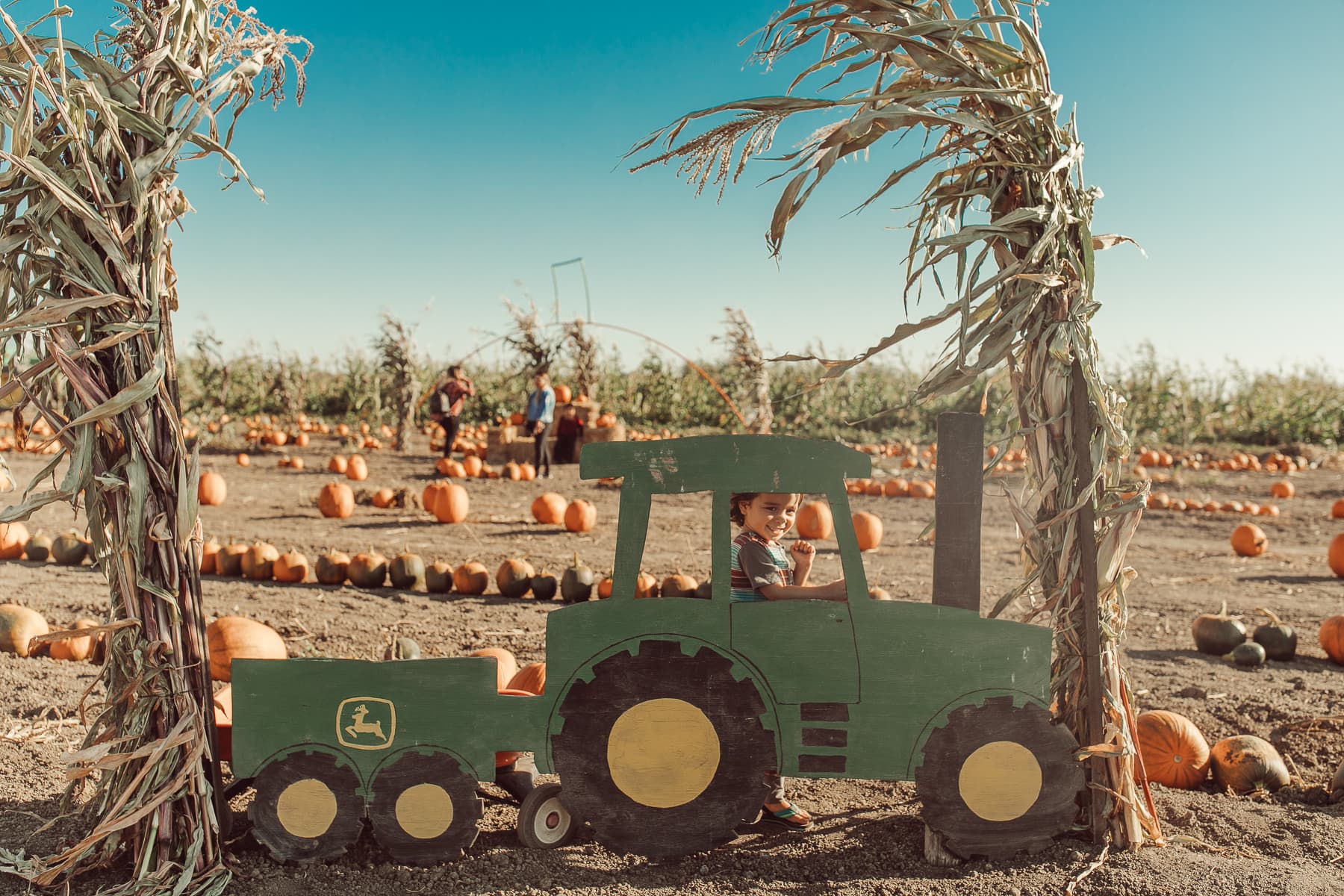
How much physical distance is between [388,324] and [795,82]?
16.9m

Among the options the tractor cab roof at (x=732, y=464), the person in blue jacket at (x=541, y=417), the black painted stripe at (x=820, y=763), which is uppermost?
the person in blue jacket at (x=541, y=417)

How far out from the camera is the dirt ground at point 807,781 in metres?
2.79

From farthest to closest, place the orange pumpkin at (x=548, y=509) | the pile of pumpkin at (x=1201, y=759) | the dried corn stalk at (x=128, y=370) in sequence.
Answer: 1. the orange pumpkin at (x=548, y=509)
2. the pile of pumpkin at (x=1201, y=759)
3. the dried corn stalk at (x=128, y=370)

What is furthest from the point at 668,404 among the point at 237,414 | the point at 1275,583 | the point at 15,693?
the point at 15,693

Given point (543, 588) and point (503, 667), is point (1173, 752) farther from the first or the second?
point (543, 588)

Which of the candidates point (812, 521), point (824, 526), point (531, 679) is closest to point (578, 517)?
point (812, 521)

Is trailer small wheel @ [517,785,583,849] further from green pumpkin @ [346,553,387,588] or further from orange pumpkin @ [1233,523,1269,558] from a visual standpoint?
orange pumpkin @ [1233,523,1269,558]

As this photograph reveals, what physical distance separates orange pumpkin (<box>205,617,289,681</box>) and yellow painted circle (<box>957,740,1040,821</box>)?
10.7 feet

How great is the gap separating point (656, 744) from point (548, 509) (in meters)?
7.27

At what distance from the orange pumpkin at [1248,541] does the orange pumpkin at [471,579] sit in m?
7.63

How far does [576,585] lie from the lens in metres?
6.45

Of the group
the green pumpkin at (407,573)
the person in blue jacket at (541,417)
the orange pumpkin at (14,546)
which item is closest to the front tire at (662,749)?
the green pumpkin at (407,573)

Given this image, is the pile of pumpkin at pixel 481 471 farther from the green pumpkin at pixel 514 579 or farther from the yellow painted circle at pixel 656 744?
the yellow painted circle at pixel 656 744

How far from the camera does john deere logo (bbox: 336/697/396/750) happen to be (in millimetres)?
2889
